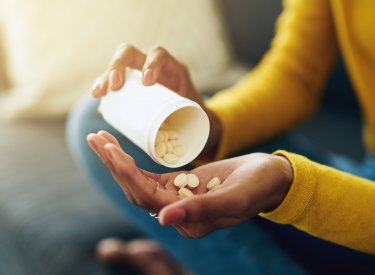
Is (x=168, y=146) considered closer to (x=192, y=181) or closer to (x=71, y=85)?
(x=192, y=181)

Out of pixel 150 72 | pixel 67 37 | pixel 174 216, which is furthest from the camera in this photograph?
pixel 67 37

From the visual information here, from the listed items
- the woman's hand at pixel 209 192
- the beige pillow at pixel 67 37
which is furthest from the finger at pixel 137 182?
the beige pillow at pixel 67 37

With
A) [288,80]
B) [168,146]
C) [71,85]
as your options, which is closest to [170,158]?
Result: [168,146]

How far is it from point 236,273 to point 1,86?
0.59 metres

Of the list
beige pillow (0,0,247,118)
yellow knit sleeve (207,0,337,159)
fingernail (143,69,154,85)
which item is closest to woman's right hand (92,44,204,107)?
fingernail (143,69,154,85)

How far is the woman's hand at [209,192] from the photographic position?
311 mm

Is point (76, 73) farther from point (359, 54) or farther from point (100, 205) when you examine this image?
point (359, 54)

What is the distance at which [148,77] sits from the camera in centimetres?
40

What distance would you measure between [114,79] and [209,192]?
0.44 feet

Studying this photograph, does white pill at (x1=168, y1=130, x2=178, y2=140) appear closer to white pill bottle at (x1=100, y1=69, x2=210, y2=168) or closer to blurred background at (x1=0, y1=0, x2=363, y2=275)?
white pill bottle at (x1=100, y1=69, x2=210, y2=168)

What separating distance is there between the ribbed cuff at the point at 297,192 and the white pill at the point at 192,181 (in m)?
0.06

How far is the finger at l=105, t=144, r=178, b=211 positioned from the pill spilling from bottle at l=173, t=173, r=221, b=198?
1 centimetres

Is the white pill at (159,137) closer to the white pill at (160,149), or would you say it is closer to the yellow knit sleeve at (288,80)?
the white pill at (160,149)

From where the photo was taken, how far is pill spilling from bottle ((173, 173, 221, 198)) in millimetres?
348
